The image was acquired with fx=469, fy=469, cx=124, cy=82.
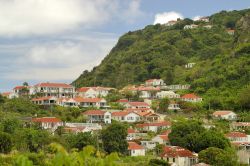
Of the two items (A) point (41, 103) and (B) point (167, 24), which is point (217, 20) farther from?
(A) point (41, 103)

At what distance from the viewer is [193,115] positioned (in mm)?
51625

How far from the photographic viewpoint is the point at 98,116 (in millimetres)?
50125

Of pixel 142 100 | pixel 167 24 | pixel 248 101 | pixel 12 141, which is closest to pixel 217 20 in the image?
pixel 167 24

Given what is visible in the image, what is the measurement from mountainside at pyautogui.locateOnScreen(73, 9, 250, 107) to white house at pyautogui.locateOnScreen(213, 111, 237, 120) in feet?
14.1

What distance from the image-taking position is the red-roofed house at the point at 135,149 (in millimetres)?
38625

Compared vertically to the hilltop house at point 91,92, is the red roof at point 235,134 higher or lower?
lower

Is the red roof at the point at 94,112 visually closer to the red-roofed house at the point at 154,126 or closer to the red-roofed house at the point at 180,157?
the red-roofed house at the point at 154,126

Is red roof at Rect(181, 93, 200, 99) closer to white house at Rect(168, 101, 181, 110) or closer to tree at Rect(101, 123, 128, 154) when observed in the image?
white house at Rect(168, 101, 181, 110)

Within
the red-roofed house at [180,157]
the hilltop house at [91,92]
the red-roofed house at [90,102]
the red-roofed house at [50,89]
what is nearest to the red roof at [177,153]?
the red-roofed house at [180,157]

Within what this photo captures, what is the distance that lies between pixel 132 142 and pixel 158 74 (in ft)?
128

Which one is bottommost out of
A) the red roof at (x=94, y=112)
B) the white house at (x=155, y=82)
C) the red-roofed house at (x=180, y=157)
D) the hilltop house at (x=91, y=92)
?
the red-roofed house at (x=180, y=157)

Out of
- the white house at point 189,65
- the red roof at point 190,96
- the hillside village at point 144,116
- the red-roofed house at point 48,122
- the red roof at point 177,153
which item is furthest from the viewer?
the white house at point 189,65

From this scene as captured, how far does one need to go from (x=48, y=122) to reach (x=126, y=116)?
974 centimetres

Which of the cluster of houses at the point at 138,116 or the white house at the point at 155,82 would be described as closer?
the cluster of houses at the point at 138,116
